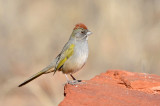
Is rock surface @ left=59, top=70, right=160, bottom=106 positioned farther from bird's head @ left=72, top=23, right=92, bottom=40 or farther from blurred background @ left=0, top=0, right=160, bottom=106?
blurred background @ left=0, top=0, right=160, bottom=106

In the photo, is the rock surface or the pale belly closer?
the rock surface

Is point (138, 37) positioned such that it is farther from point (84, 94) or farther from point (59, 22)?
point (84, 94)

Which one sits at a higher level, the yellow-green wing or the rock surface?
the yellow-green wing

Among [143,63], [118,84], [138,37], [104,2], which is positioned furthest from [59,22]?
[118,84]

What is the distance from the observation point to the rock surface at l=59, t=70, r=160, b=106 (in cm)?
618

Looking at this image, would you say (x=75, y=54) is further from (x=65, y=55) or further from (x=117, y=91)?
(x=117, y=91)

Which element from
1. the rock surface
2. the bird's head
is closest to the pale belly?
the bird's head

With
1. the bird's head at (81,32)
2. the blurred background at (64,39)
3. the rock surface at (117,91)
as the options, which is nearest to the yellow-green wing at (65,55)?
the bird's head at (81,32)

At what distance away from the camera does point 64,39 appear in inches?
484

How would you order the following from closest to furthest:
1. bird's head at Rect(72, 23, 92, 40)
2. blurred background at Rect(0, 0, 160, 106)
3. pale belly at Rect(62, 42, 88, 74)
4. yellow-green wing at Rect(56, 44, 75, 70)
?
pale belly at Rect(62, 42, 88, 74)
yellow-green wing at Rect(56, 44, 75, 70)
bird's head at Rect(72, 23, 92, 40)
blurred background at Rect(0, 0, 160, 106)

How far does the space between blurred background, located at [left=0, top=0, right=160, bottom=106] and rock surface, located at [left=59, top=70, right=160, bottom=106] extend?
2492 mm

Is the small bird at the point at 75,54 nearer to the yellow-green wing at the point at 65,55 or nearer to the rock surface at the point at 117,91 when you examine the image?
the yellow-green wing at the point at 65,55

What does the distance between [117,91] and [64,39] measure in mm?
5922

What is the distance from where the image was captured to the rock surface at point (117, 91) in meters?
6.18
